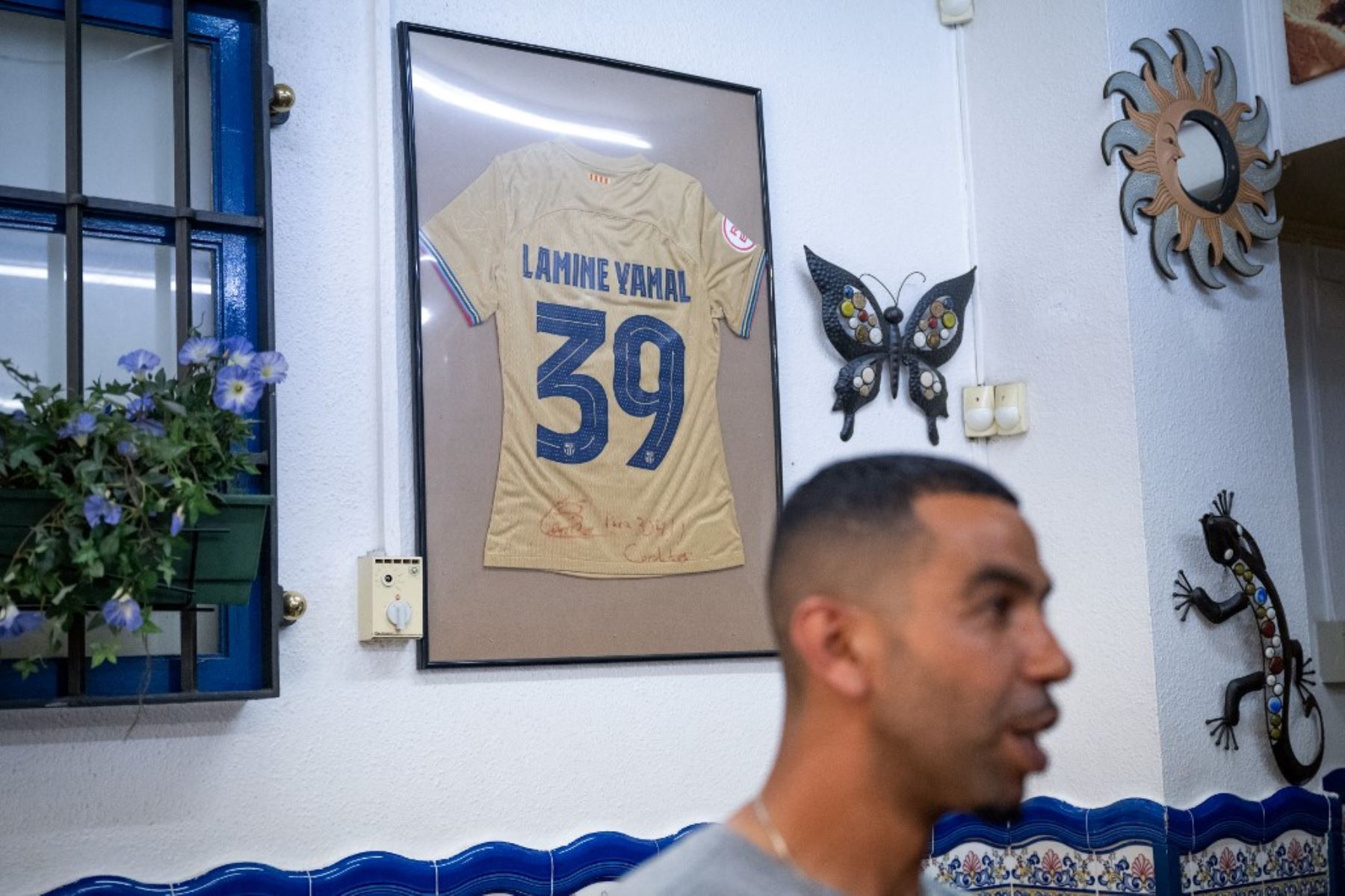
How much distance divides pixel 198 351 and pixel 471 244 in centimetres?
69

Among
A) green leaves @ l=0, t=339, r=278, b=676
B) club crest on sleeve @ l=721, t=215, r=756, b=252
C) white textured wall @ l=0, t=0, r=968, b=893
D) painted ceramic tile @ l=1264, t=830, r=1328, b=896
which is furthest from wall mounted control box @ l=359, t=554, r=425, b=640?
painted ceramic tile @ l=1264, t=830, r=1328, b=896

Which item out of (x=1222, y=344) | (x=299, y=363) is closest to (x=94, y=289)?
(x=299, y=363)

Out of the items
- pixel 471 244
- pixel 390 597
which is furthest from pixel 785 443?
pixel 390 597

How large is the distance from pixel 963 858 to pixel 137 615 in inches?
73.4

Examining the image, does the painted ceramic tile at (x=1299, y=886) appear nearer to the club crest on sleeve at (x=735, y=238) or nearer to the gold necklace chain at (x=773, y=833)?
the club crest on sleeve at (x=735, y=238)

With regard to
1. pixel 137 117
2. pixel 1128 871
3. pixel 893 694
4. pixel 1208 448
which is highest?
pixel 137 117

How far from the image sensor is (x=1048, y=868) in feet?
10.0

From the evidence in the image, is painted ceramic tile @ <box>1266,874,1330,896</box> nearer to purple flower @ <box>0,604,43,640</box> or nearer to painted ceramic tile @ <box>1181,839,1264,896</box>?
painted ceramic tile @ <box>1181,839,1264,896</box>

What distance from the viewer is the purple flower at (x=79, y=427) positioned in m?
1.99

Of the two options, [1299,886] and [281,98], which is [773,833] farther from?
[1299,886]

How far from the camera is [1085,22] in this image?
3184 millimetres


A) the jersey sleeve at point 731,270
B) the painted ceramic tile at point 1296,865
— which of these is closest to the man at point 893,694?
the jersey sleeve at point 731,270

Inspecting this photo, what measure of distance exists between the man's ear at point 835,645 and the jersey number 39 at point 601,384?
1603mm

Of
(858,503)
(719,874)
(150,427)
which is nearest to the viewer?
(719,874)
